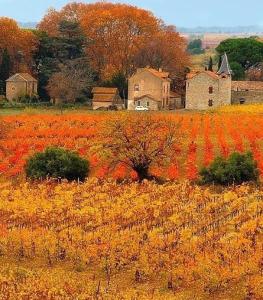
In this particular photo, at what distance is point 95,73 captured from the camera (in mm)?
77875

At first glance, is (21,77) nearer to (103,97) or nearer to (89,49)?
(103,97)

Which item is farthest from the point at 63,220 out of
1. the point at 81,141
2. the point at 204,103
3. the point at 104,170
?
the point at 204,103

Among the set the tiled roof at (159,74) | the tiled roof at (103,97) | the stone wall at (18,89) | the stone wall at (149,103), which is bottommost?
the stone wall at (149,103)

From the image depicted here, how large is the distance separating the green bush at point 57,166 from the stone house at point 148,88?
123 feet

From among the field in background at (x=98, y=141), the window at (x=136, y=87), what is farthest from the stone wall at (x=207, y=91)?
the field in background at (x=98, y=141)

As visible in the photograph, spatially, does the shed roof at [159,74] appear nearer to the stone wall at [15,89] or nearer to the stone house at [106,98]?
the stone house at [106,98]

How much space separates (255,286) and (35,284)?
4950mm

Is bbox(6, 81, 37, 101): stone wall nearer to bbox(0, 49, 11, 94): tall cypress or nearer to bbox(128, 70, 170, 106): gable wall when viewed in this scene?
bbox(0, 49, 11, 94): tall cypress

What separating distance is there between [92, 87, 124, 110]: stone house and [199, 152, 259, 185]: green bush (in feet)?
124

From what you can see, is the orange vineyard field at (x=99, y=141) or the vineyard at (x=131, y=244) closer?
the vineyard at (x=131, y=244)

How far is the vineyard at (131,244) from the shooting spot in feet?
57.6

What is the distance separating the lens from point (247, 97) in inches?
2869

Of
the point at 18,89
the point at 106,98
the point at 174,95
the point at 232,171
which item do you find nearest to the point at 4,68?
the point at 18,89

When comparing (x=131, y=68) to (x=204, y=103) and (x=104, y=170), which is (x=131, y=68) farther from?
(x=104, y=170)
